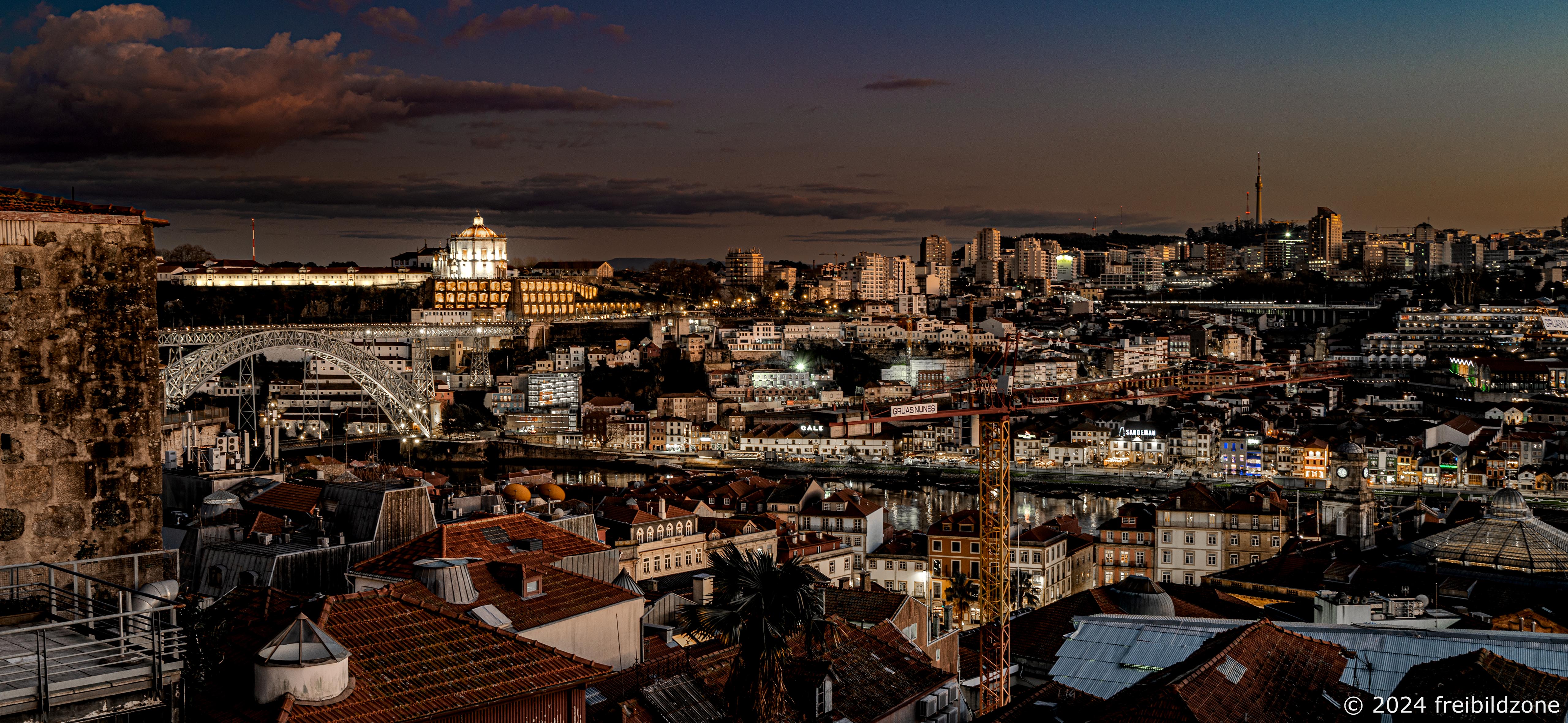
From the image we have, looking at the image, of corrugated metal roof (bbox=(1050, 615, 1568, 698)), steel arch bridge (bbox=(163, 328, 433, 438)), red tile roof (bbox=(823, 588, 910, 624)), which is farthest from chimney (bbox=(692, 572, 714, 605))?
steel arch bridge (bbox=(163, 328, 433, 438))

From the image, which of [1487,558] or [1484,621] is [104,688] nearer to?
[1484,621]

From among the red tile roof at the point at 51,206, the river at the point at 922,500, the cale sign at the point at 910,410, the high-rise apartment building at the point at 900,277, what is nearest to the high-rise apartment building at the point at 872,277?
the high-rise apartment building at the point at 900,277

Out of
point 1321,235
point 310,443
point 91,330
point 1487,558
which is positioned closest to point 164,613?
point 91,330

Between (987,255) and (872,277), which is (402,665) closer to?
(872,277)

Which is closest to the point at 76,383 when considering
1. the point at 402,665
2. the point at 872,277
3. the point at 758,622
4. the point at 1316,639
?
the point at 402,665

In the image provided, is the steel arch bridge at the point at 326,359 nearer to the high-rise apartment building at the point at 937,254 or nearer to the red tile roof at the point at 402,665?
the red tile roof at the point at 402,665

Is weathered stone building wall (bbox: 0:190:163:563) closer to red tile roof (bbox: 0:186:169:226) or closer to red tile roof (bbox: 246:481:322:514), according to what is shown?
red tile roof (bbox: 0:186:169:226)
